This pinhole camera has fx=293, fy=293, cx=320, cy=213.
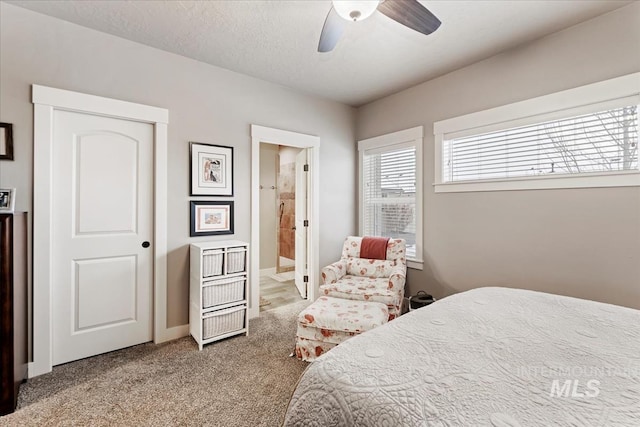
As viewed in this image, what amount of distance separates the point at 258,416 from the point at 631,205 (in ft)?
9.49

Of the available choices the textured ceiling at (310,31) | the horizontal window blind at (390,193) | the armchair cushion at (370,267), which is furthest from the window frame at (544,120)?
the armchair cushion at (370,267)

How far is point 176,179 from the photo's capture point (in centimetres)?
274

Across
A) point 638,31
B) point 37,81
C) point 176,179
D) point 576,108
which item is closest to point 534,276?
point 576,108

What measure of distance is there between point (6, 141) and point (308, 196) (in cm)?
272

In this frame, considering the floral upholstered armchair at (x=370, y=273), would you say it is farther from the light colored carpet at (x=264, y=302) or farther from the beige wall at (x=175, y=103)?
the light colored carpet at (x=264, y=302)

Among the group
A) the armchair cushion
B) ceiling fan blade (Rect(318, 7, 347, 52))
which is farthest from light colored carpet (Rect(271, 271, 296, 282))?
ceiling fan blade (Rect(318, 7, 347, 52))

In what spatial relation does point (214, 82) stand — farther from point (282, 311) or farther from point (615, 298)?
point (615, 298)

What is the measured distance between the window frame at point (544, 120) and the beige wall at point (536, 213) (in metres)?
0.06

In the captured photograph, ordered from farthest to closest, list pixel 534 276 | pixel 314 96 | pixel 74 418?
pixel 314 96 → pixel 534 276 → pixel 74 418

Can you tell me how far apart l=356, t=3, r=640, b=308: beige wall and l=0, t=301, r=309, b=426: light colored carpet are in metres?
1.98

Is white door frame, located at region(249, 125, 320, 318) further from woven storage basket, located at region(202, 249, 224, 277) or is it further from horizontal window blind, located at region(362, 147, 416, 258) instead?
horizontal window blind, located at region(362, 147, 416, 258)

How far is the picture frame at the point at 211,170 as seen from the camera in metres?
2.81

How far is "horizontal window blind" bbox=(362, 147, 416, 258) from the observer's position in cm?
358

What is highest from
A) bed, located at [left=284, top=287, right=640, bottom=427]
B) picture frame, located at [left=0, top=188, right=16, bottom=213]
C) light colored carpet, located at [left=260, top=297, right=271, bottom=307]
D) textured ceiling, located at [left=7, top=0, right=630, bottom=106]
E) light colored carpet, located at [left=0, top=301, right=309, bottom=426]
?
textured ceiling, located at [left=7, top=0, right=630, bottom=106]
